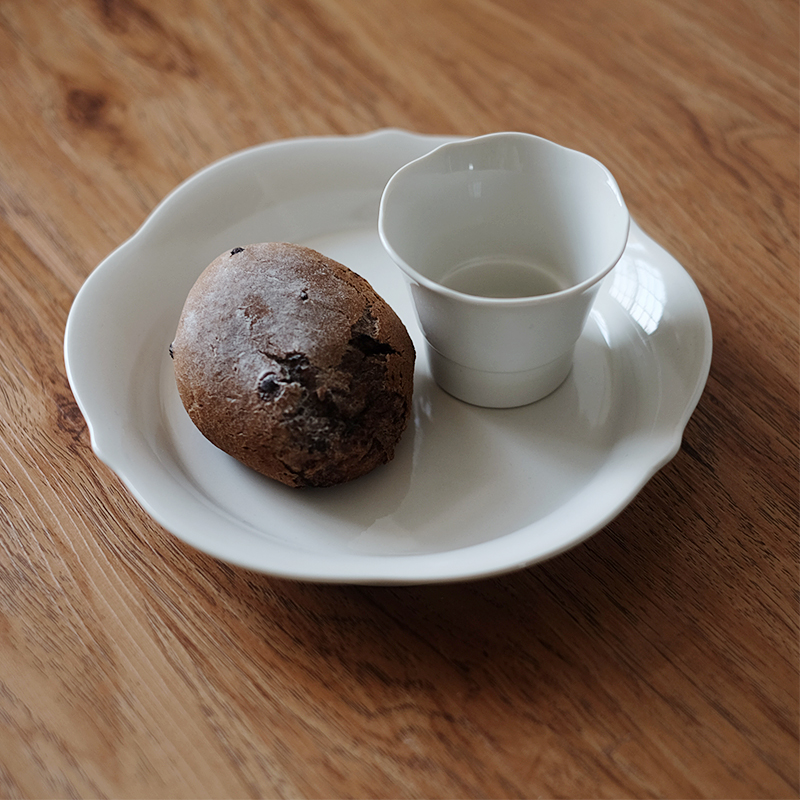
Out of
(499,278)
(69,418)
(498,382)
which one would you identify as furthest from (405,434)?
(69,418)

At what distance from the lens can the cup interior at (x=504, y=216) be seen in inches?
31.5

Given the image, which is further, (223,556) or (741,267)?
(741,267)

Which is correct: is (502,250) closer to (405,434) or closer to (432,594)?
(405,434)

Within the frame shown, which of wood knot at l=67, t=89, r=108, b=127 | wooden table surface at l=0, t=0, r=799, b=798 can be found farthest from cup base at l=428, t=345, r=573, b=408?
wood knot at l=67, t=89, r=108, b=127

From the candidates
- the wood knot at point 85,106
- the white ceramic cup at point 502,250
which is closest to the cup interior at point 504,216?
the white ceramic cup at point 502,250

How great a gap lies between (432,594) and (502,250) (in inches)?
15.6

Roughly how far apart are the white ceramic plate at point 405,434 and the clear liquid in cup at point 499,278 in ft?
0.25

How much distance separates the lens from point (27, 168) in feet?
3.69

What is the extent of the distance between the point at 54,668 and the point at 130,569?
107mm

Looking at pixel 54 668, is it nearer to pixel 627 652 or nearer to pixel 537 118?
pixel 627 652

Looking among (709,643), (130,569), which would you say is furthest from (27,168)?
(709,643)

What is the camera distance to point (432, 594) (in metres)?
0.74

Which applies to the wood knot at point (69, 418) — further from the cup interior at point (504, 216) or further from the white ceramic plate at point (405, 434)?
the cup interior at point (504, 216)

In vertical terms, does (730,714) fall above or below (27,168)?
above
